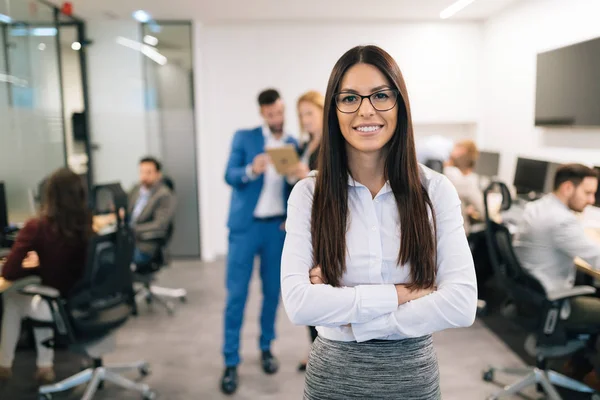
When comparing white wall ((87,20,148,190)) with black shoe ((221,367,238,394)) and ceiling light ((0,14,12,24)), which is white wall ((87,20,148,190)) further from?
black shoe ((221,367,238,394))

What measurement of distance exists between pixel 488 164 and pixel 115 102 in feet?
14.3

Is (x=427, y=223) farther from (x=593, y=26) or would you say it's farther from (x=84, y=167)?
(x=84, y=167)

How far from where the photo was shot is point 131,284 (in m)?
2.86

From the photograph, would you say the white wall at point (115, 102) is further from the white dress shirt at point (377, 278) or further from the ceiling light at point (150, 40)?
the white dress shirt at point (377, 278)

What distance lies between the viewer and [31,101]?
453cm

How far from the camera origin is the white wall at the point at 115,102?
5988 mm

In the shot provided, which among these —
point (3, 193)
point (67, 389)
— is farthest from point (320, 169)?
point (3, 193)

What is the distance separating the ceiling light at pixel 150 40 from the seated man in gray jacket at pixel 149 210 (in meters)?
2.11

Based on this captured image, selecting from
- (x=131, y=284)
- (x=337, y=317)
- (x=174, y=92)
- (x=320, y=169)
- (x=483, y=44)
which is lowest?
(x=131, y=284)

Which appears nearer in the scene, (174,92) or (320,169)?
(320,169)

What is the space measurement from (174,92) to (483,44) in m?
3.76

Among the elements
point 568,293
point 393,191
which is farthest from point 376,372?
point 568,293

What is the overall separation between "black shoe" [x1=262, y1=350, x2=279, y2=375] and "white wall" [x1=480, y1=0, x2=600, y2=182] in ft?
9.43

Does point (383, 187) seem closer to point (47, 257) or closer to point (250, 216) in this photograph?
point (250, 216)
